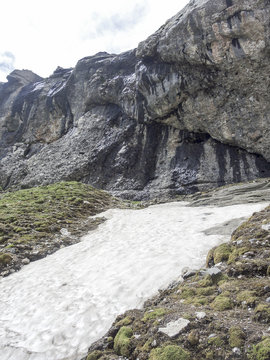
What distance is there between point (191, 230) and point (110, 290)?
753 cm

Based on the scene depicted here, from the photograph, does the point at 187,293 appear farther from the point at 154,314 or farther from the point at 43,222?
the point at 43,222

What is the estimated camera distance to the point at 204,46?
122ft

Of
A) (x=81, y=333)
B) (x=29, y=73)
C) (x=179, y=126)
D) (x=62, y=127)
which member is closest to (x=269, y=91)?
(x=179, y=126)

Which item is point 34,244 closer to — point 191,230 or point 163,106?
point 191,230

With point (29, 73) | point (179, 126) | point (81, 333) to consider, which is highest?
point (29, 73)

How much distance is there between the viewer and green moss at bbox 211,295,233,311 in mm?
5566

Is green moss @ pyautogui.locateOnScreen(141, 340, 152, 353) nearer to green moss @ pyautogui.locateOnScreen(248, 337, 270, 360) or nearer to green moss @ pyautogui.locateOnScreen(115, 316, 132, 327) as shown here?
green moss @ pyautogui.locateOnScreen(115, 316, 132, 327)

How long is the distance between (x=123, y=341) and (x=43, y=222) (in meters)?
16.6

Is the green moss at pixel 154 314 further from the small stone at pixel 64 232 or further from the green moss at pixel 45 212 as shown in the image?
the small stone at pixel 64 232

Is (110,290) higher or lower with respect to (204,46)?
lower

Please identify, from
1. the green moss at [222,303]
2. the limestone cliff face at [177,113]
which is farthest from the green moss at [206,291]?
the limestone cliff face at [177,113]

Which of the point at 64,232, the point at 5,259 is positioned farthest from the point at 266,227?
the point at 64,232

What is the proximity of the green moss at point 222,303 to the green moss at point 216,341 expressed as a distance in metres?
1.10

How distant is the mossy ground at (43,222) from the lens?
612 inches
